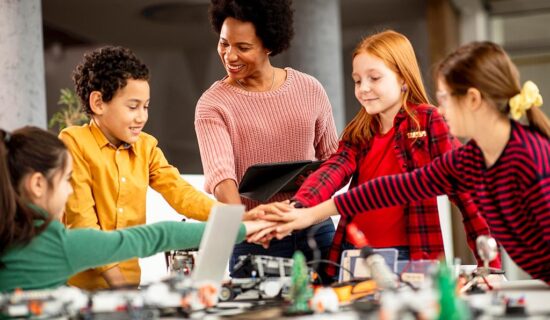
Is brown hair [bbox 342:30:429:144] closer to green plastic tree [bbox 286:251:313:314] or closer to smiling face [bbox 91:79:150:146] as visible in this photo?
smiling face [bbox 91:79:150:146]

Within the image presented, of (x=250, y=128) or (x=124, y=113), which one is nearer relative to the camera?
(x=124, y=113)

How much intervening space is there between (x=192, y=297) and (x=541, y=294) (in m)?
0.75

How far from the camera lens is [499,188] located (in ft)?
6.69

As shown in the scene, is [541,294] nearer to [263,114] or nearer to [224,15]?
[263,114]

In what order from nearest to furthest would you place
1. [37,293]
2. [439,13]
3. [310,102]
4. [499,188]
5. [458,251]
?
1. [37,293]
2. [499,188]
3. [310,102]
4. [458,251]
5. [439,13]

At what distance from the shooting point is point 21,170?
2064 mm

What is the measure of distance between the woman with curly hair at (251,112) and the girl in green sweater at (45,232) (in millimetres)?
516

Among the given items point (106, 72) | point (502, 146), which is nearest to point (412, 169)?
point (502, 146)

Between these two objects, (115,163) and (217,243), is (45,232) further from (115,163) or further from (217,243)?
(115,163)

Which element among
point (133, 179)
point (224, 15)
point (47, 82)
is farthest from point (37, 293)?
point (47, 82)

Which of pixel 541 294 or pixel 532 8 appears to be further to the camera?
pixel 532 8

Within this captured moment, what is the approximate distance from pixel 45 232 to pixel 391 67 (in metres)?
1.11

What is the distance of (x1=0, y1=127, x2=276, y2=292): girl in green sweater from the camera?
1964mm

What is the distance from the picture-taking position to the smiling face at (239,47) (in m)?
2.69
